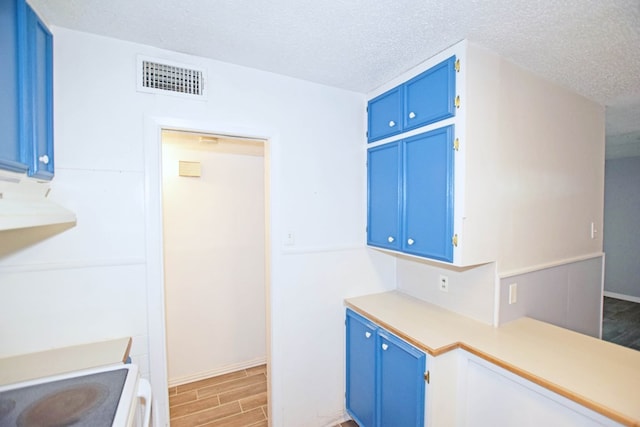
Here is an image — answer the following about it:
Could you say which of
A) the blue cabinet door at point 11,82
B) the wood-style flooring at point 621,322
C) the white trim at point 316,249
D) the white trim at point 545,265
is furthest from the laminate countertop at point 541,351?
the wood-style flooring at point 621,322

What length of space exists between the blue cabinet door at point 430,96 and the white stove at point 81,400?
1.92 meters

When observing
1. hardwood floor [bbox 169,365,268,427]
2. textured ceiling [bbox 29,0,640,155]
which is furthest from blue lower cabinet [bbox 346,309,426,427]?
textured ceiling [bbox 29,0,640,155]

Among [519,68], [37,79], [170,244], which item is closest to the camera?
[37,79]

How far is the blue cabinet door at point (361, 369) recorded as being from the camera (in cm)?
183

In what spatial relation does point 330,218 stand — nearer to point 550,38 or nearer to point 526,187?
point 526,187

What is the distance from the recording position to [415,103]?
5.65ft

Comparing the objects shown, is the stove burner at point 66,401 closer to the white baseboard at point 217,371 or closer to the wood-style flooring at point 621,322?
the white baseboard at point 217,371

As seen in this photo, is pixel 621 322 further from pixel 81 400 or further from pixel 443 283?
pixel 81 400

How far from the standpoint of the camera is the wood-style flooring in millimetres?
3260

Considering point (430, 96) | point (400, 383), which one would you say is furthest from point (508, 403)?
point (430, 96)

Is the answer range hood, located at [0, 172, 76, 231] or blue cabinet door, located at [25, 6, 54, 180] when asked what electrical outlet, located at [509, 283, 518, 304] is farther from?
blue cabinet door, located at [25, 6, 54, 180]

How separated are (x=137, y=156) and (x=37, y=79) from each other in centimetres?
47

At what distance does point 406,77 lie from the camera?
1.79 meters

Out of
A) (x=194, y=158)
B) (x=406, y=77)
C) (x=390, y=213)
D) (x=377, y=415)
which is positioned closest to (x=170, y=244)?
A: (x=194, y=158)
